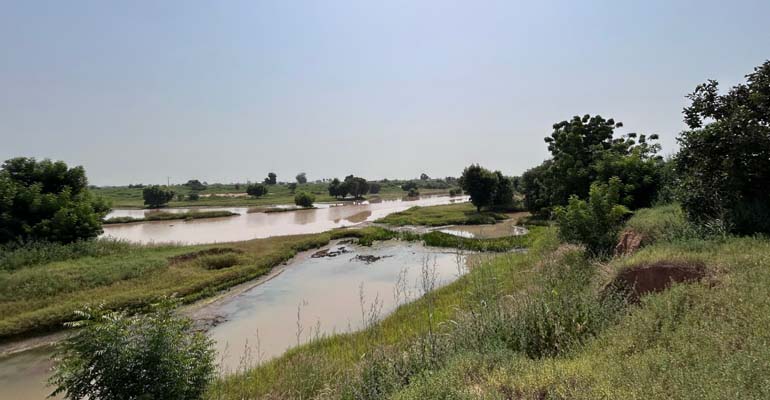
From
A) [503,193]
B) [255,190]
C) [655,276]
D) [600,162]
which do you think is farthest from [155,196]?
[655,276]

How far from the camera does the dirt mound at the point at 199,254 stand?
20359mm

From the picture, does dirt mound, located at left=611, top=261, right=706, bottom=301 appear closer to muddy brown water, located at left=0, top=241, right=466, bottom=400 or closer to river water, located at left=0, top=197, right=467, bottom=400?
river water, located at left=0, top=197, right=467, bottom=400

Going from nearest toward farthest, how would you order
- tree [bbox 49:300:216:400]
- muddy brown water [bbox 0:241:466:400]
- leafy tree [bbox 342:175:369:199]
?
tree [bbox 49:300:216:400], muddy brown water [bbox 0:241:466:400], leafy tree [bbox 342:175:369:199]

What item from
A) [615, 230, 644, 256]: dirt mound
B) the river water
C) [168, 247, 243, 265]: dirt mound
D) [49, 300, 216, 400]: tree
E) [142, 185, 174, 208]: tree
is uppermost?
[142, 185, 174, 208]: tree

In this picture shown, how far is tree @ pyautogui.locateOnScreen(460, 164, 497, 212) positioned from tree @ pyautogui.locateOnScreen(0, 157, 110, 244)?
39.3 meters

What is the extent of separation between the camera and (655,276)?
6.49 meters

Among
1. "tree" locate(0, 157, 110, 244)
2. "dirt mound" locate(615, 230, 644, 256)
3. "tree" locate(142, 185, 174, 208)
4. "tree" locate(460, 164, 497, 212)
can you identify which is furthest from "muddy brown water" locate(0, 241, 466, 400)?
"tree" locate(142, 185, 174, 208)

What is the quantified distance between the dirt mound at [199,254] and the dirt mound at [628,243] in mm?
20907

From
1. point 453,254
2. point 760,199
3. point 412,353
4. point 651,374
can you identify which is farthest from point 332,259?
point 651,374

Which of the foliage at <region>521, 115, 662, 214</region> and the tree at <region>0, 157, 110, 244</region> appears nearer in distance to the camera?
the foliage at <region>521, 115, 662, 214</region>

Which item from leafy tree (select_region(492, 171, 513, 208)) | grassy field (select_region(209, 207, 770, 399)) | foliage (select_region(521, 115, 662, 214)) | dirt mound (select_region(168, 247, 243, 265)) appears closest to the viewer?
grassy field (select_region(209, 207, 770, 399))

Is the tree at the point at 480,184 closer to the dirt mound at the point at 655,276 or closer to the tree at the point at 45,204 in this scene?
the tree at the point at 45,204

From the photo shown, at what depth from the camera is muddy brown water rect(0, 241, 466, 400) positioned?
9852 mm

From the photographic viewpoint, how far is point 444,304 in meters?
12.1
